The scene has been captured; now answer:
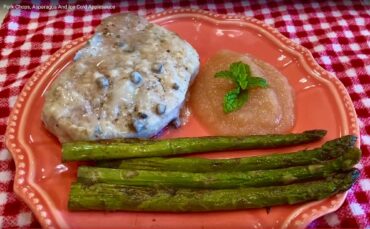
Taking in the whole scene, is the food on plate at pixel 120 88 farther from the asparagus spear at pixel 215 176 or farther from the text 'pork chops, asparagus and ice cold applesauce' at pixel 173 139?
the asparagus spear at pixel 215 176

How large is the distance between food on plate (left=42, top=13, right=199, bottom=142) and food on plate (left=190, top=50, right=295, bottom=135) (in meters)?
0.18

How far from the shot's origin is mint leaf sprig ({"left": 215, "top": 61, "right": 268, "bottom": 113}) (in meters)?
3.03

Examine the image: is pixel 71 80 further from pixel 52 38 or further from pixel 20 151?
pixel 52 38

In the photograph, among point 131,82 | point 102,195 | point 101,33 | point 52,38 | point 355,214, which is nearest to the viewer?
point 102,195

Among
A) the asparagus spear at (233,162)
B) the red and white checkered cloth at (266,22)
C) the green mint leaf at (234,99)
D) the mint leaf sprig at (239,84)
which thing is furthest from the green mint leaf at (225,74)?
the red and white checkered cloth at (266,22)

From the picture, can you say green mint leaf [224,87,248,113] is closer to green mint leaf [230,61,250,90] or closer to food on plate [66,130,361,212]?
green mint leaf [230,61,250,90]

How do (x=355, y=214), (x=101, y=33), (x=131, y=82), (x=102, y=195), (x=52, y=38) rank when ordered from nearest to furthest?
(x=102, y=195)
(x=355, y=214)
(x=131, y=82)
(x=101, y=33)
(x=52, y=38)

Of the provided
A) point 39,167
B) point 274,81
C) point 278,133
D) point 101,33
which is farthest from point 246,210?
point 101,33

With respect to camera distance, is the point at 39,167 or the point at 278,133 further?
the point at 278,133

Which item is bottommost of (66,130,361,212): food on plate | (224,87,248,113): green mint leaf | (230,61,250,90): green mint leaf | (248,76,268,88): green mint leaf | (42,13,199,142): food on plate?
(66,130,361,212): food on plate

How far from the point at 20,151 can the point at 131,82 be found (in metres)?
0.84

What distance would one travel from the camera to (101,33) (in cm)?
323

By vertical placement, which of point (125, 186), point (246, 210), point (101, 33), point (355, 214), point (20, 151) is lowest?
point (355, 214)

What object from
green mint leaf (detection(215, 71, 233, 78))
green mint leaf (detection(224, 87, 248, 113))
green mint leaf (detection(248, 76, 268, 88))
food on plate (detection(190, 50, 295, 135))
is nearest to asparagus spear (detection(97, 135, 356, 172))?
food on plate (detection(190, 50, 295, 135))
